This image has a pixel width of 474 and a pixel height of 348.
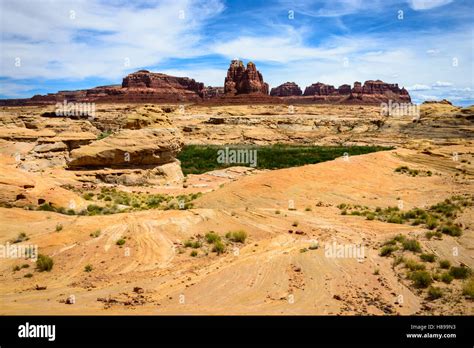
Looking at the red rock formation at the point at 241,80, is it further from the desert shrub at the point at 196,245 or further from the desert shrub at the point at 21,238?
the desert shrub at the point at 21,238

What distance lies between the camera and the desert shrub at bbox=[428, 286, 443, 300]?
803 centimetres

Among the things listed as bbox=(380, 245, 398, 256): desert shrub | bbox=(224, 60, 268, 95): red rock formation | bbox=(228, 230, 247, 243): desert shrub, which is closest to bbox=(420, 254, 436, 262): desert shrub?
bbox=(380, 245, 398, 256): desert shrub

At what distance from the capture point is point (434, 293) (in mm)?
8070

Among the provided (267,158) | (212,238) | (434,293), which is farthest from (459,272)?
(267,158)

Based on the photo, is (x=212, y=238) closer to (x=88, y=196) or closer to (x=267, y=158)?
(x=88, y=196)

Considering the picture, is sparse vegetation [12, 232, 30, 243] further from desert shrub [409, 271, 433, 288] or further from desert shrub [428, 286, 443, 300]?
desert shrub [428, 286, 443, 300]

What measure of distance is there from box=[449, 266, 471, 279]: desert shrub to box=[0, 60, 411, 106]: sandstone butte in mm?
110951

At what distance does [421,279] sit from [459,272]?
3.17 ft

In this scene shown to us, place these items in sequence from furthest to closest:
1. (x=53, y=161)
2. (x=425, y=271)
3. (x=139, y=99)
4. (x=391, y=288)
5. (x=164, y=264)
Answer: (x=139, y=99)
(x=53, y=161)
(x=164, y=264)
(x=425, y=271)
(x=391, y=288)

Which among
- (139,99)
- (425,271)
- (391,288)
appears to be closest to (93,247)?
(391,288)

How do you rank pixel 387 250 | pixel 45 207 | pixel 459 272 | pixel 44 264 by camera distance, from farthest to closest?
pixel 45 207, pixel 387 250, pixel 44 264, pixel 459 272

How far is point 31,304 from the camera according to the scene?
774 centimetres
